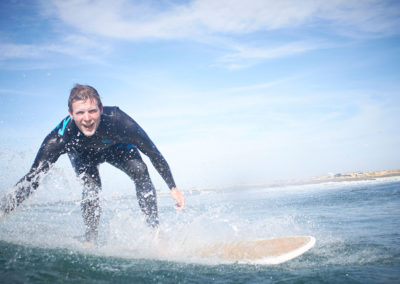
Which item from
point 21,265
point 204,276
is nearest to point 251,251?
point 204,276

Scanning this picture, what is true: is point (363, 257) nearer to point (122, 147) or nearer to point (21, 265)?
point (122, 147)

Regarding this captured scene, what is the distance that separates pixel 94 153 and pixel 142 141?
2.56 ft

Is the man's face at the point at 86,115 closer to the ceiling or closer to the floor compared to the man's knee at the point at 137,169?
closer to the ceiling

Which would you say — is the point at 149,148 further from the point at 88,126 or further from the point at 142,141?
the point at 88,126

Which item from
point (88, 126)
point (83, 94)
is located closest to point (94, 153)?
point (88, 126)

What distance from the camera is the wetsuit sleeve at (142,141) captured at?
12.9 feet

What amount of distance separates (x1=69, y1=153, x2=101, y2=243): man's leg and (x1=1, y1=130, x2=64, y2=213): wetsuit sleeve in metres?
0.53

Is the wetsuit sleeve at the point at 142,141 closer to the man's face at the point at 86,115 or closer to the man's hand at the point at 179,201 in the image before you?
the man's hand at the point at 179,201

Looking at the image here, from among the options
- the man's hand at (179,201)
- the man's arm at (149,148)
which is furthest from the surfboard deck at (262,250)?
the man's arm at (149,148)

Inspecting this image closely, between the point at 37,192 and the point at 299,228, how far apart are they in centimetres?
546

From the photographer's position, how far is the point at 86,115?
3.65 m

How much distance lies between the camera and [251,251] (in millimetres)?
3924

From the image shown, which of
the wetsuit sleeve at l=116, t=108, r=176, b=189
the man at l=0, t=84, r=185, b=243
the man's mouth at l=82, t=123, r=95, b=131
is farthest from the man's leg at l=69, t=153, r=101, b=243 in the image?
the wetsuit sleeve at l=116, t=108, r=176, b=189

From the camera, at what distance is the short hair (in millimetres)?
3684
